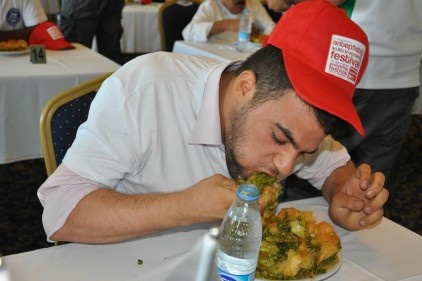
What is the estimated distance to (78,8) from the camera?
184 inches

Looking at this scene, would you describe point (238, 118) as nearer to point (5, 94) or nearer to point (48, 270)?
point (48, 270)

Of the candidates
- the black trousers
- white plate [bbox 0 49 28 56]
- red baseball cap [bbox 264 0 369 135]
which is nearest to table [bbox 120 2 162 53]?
white plate [bbox 0 49 28 56]

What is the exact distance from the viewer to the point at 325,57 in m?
1.12

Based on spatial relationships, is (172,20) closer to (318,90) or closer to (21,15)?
(21,15)

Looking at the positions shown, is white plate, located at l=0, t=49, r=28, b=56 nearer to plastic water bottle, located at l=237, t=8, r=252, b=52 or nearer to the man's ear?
plastic water bottle, located at l=237, t=8, r=252, b=52

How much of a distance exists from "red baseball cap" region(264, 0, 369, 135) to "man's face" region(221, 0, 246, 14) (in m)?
2.73

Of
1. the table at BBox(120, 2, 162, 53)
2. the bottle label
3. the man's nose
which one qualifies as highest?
the man's nose

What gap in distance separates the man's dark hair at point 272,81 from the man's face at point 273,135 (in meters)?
0.01

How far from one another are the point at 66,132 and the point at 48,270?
52 centimetres

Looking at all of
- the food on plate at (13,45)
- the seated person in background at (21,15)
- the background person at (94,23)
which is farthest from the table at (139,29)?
the food on plate at (13,45)

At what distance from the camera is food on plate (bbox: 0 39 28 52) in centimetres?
272

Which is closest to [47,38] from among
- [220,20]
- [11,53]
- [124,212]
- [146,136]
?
[11,53]

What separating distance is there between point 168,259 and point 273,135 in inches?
14.3

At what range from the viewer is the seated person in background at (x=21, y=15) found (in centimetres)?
302
